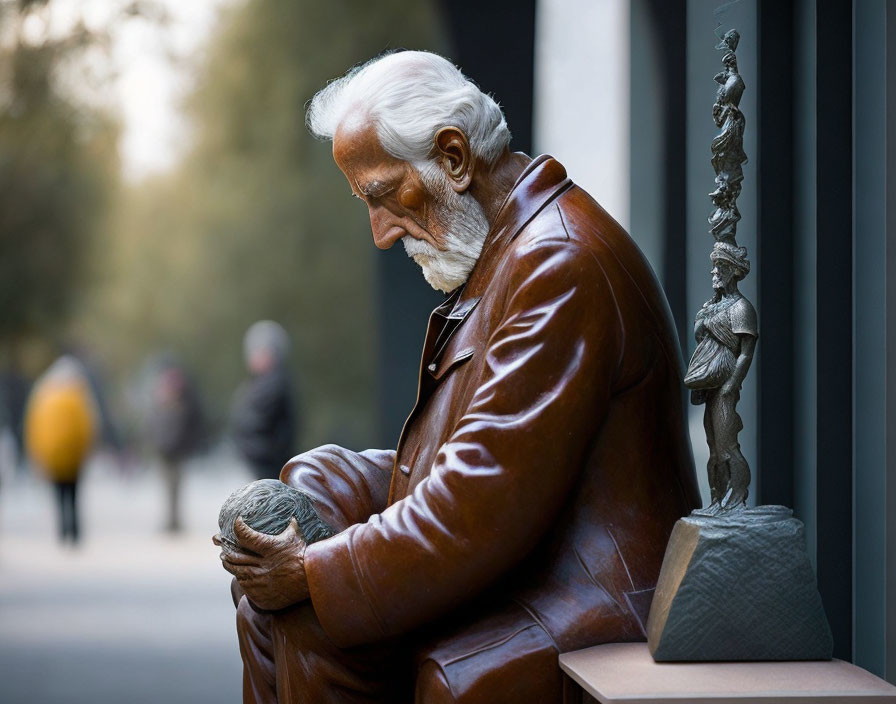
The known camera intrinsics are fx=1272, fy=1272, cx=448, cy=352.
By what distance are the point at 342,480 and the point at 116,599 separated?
6.18m

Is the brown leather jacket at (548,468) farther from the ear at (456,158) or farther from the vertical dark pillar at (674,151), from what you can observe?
the vertical dark pillar at (674,151)

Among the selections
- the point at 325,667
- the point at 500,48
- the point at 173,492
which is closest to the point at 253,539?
the point at 325,667

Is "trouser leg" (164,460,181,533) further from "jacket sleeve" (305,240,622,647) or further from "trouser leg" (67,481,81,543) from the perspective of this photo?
"jacket sleeve" (305,240,622,647)

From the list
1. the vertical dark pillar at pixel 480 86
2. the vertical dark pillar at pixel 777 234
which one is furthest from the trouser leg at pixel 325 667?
the vertical dark pillar at pixel 480 86

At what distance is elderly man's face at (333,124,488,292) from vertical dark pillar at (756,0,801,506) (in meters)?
1.18

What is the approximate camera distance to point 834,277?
327cm

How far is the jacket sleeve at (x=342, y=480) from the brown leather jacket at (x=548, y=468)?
22 centimetres

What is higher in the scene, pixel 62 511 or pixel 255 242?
pixel 255 242

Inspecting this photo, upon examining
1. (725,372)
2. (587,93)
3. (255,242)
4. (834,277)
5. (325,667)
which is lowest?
(325,667)

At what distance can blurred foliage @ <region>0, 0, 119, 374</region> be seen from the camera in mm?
10750

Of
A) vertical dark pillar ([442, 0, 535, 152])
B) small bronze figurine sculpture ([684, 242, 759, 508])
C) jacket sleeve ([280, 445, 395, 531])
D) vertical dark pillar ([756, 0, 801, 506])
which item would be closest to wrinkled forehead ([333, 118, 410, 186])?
jacket sleeve ([280, 445, 395, 531])
